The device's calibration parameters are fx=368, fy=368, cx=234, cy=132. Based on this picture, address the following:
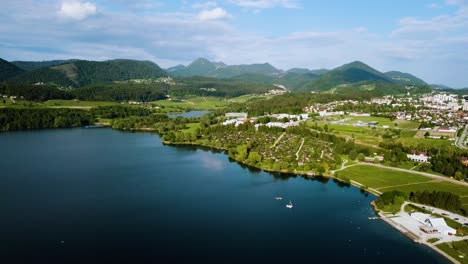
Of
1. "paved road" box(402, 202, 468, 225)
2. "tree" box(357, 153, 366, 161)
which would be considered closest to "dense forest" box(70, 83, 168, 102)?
"tree" box(357, 153, 366, 161)

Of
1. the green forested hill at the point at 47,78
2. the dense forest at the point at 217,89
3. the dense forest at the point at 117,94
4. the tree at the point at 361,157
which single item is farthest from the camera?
the dense forest at the point at 217,89

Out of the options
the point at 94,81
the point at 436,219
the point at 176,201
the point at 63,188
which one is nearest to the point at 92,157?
the point at 63,188

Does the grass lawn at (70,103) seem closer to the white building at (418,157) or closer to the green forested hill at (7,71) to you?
the green forested hill at (7,71)

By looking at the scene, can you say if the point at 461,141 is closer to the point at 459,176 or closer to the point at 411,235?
the point at 459,176

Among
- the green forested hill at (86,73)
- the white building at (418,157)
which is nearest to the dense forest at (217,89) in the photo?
the green forested hill at (86,73)

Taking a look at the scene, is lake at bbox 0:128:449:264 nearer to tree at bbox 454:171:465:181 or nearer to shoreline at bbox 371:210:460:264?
shoreline at bbox 371:210:460:264

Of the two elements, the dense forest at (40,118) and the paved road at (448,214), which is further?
the dense forest at (40,118)
